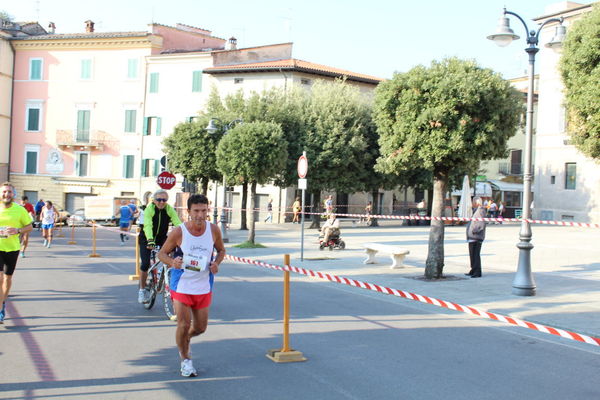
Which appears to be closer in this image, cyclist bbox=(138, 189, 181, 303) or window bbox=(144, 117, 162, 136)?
cyclist bbox=(138, 189, 181, 303)

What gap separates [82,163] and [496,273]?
4088cm

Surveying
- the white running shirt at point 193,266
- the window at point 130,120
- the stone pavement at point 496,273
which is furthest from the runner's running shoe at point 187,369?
the window at point 130,120

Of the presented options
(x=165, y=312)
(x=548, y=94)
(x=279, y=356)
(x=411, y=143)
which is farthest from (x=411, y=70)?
(x=548, y=94)

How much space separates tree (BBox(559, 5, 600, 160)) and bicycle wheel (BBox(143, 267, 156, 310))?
36.8 feet

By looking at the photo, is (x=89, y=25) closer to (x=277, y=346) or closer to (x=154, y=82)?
(x=154, y=82)

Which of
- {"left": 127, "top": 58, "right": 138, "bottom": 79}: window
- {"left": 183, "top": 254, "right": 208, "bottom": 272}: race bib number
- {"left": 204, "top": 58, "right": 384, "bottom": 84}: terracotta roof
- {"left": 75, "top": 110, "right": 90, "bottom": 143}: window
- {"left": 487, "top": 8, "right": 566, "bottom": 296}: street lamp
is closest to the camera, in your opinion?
{"left": 183, "top": 254, "right": 208, "bottom": 272}: race bib number

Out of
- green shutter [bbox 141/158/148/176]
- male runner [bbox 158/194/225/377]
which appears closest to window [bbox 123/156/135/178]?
green shutter [bbox 141/158/148/176]

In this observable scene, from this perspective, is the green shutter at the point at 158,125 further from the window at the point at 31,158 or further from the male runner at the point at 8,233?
the male runner at the point at 8,233

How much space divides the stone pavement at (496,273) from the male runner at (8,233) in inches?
261

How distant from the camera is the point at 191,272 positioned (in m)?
6.03

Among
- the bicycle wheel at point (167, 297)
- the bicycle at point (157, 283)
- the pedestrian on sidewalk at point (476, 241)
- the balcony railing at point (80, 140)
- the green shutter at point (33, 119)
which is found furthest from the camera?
the green shutter at point (33, 119)

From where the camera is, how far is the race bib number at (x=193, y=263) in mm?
5977

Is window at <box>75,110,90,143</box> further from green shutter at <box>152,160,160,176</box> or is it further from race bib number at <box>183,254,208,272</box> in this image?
race bib number at <box>183,254,208,272</box>

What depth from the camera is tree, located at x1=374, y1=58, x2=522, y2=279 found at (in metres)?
12.6
